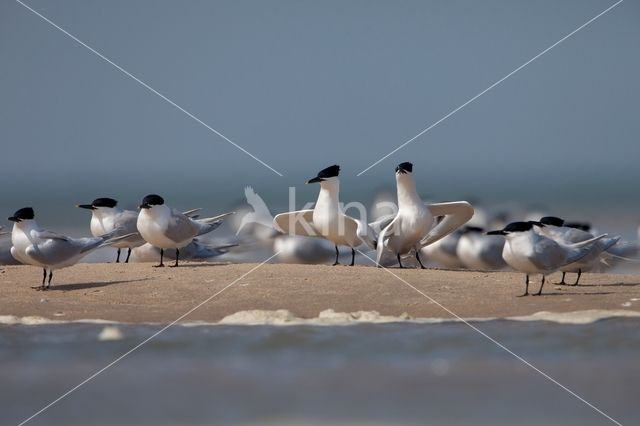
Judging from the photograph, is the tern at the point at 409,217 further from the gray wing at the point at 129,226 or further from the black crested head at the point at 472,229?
the gray wing at the point at 129,226

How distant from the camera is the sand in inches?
320

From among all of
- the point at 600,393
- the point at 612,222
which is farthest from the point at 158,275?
the point at 612,222

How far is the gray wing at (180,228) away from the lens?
1046cm

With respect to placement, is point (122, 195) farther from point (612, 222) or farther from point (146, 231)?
point (146, 231)

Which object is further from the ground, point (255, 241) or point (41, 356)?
point (255, 241)

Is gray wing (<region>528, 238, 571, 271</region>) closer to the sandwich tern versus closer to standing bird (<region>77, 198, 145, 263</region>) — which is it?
the sandwich tern

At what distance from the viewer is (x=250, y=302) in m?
8.38

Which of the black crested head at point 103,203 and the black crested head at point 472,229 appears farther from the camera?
the black crested head at point 472,229

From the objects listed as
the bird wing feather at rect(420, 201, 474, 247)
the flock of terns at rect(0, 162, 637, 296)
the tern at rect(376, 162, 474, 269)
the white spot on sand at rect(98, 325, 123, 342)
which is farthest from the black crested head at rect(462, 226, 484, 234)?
the white spot on sand at rect(98, 325, 123, 342)

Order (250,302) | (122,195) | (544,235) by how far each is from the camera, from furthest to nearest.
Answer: (122,195)
(544,235)
(250,302)

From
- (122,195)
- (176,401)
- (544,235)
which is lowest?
(176,401)

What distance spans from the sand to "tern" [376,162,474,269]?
0.52m

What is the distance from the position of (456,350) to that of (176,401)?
6.10 feet

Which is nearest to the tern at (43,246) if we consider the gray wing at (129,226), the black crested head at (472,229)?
the gray wing at (129,226)
